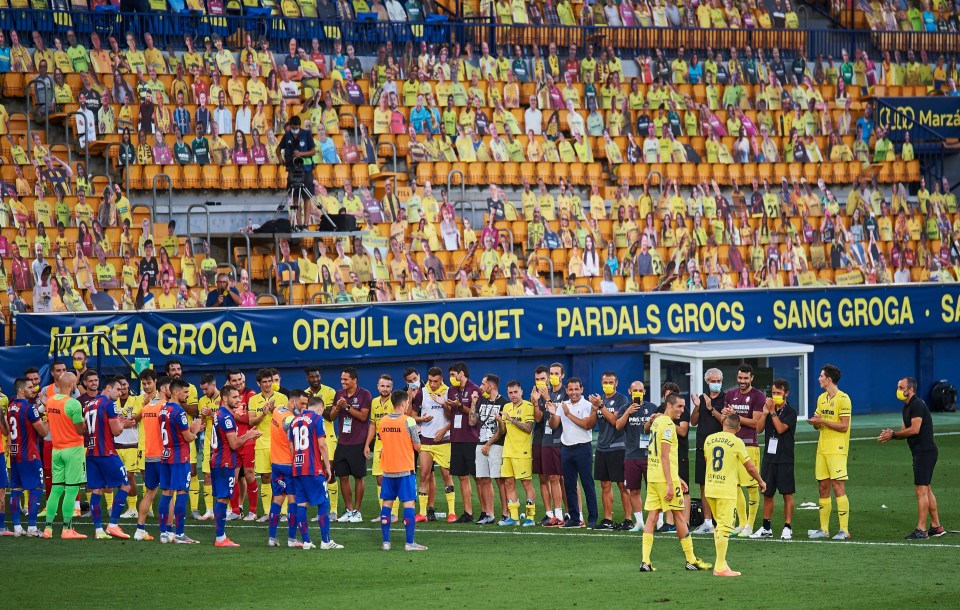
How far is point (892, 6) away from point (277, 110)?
67.3 ft

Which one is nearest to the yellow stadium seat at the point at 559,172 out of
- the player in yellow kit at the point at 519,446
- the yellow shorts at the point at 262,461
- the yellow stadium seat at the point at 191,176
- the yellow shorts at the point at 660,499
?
the yellow stadium seat at the point at 191,176

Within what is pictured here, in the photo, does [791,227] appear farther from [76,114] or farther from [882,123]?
[76,114]

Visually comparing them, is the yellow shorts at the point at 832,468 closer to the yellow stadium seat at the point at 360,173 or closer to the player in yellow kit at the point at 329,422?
the player in yellow kit at the point at 329,422

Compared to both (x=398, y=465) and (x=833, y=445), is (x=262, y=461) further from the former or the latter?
(x=833, y=445)

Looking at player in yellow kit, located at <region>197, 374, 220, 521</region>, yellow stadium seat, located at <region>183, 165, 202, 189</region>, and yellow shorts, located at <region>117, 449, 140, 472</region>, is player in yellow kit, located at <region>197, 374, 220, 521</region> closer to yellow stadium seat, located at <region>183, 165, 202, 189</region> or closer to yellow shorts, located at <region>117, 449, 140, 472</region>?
yellow shorts, located at <region>117, 449, 140, 472</region>

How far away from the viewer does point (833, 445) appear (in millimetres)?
16656

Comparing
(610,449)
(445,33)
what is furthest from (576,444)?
(445,33)

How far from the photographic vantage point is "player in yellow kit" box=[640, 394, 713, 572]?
14.6 m

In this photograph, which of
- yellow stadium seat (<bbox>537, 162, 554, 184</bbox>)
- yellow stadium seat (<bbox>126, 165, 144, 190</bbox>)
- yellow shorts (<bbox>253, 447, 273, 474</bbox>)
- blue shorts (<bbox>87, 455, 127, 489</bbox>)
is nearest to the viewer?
blue shorts (<bbox>87, 455, 127, 489</bbox>)

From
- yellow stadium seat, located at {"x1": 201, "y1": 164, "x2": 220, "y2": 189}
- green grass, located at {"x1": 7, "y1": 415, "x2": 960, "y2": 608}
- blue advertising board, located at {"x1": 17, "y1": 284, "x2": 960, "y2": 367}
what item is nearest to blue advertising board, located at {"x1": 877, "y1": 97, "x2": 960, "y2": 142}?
blue advertising board, located at {"x1": 17, "y1": 284, "x2": 960, "y2": 367}

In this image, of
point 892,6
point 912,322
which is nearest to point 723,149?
point 912,322

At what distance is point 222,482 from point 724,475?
18.5 ft

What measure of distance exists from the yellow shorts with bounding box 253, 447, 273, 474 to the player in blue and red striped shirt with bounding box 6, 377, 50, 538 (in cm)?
252

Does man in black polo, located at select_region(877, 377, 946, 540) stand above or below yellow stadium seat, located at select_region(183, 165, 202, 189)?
below
